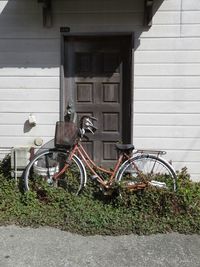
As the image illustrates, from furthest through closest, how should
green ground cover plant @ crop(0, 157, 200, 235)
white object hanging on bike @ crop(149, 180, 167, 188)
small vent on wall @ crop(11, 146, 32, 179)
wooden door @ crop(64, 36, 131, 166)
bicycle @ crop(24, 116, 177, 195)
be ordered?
1. wooden door @ crop(64, 36, 131, 166)
2. small vent on wall @ crop(11, 146, 32, 179)
3. bicycle @ crop(24, 116, 177, 195)
4. white object hanging on bike @ crop(149, 180, 167, 188)
5. green ground cover plant @ crop(0, 157, 200, 235)

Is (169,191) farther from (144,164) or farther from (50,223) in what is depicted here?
(50,223)

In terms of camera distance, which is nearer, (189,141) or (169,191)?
(169,191)

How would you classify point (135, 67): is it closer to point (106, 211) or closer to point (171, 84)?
point (171, 84)

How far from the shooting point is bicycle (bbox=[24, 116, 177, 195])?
20.1 ft

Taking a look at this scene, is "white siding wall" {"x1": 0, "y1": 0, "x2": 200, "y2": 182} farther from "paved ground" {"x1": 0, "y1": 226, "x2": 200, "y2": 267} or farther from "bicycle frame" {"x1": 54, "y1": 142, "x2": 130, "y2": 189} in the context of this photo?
"paved ground" {"x1": 0, "y1": 226, "x2": 200, "y2": 267}

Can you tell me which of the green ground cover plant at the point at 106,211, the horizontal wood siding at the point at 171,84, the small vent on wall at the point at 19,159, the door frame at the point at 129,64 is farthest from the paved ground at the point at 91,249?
the door frame at the point at 129,64

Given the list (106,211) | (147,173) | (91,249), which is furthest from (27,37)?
(91,249)

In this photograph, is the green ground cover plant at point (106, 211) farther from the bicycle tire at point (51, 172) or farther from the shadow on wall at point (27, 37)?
the shadow on wall at point (27, 37)

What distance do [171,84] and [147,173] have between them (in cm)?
140

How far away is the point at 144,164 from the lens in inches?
251

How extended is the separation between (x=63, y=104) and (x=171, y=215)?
2.40 meters

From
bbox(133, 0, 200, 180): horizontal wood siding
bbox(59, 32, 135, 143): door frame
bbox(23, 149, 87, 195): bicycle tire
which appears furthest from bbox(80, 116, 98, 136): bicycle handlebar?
bbox(133, 0, 200, 180): horizontal wood siding

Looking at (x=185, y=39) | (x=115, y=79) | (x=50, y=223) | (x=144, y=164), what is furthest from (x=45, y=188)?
(x=185, y=39)

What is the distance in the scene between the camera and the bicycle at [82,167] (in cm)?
612
